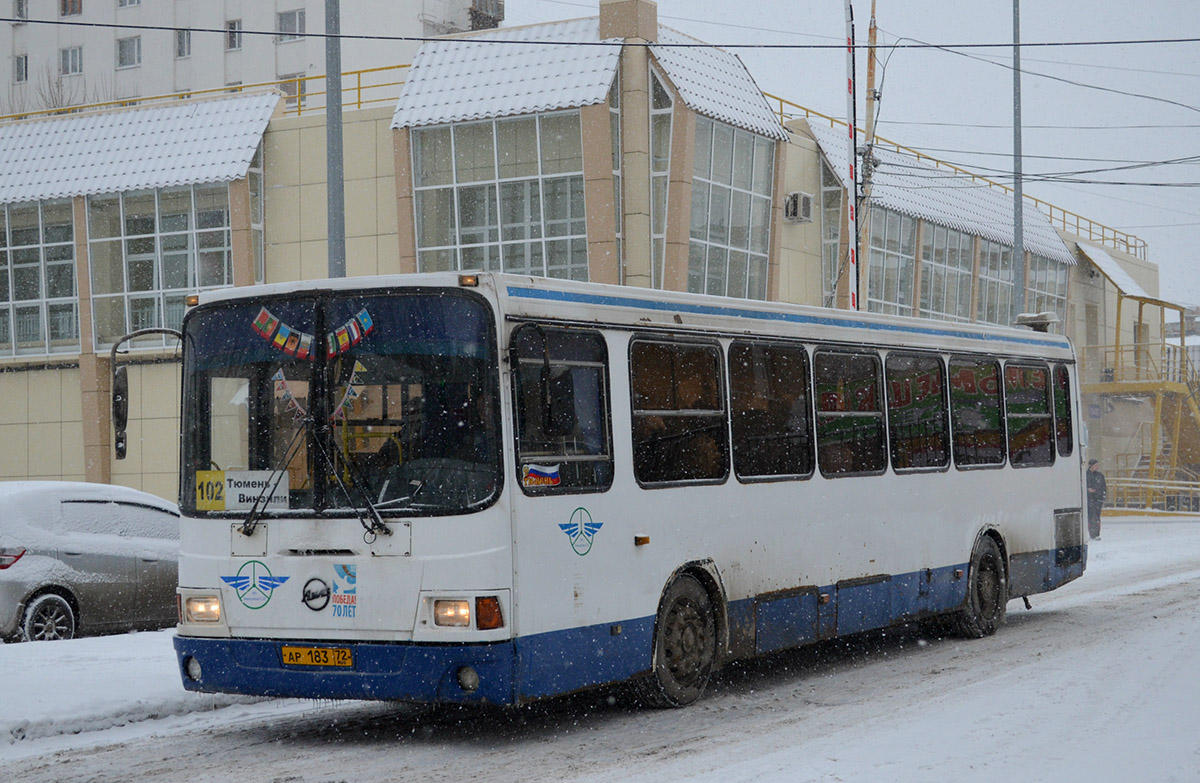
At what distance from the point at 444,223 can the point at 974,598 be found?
19712mm

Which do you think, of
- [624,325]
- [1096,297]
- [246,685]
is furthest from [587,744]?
[1096,297]

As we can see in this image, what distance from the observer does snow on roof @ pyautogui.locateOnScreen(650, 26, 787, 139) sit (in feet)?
98.1

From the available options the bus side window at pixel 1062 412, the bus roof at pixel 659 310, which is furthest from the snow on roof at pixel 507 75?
the bus roof at pixel 659 310

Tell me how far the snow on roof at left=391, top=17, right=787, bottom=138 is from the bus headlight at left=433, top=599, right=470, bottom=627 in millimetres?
21665

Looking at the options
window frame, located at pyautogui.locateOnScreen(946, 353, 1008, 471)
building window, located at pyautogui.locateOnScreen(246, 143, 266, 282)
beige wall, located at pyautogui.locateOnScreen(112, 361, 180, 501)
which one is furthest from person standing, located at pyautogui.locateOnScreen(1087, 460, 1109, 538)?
beige wall, located at pyautogui.locateOnScreen(112, 361, 180, 501)

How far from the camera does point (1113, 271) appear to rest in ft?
177

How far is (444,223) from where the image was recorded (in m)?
31.7

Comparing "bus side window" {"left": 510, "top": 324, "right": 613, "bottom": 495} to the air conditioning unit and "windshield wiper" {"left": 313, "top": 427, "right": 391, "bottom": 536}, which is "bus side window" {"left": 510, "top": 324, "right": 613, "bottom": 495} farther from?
the air conditioning unit

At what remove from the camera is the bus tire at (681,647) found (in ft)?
31.8

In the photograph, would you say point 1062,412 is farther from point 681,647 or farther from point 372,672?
point 372,672

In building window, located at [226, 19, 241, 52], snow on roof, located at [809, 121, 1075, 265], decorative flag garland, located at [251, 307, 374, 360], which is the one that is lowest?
decorative flag garland, located at [251, 307, 374, 360]

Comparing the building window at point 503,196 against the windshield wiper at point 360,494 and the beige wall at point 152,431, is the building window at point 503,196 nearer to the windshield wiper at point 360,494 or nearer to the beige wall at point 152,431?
the beige wall at point 152,431

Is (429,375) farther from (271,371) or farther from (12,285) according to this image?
(12,285)

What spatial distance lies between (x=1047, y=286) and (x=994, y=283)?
16.4 ft
